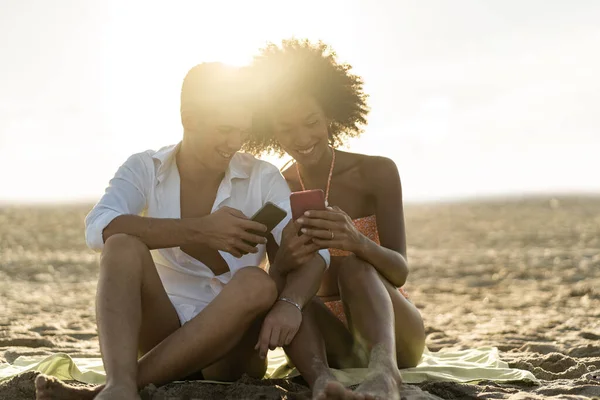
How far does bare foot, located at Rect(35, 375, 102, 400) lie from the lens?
9.22 ft

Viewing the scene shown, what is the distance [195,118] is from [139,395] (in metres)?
1.31

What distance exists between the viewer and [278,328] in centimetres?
311

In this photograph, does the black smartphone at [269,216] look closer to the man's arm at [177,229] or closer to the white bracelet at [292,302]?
the man's arm at [177,229]

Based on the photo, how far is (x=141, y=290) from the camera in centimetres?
310

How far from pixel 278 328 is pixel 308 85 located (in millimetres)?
1698

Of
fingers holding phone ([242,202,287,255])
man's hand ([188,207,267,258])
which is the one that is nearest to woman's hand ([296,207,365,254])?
fingers holding phone ([242,202,287,255])

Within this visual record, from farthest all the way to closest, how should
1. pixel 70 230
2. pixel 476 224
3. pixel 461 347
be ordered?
1. pixel 476 224
2. pixel 70 230
3. pixel 461 347

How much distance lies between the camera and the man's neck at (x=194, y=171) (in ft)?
12.0

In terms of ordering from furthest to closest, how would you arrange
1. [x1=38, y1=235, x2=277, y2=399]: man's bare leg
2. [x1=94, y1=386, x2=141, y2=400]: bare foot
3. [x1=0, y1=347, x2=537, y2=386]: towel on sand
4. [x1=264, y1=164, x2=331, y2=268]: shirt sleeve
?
[x1=0, y1=347, x2=537, y2=386]: towel on sand
[x1=264, y1=164, x2=331, y2=268]: shirt sleeve
[x1=38, y1=235, x2=277, y2=399]: man's bare leg
[x1=94, y1=386, x2=141, y2=400]: bare foot

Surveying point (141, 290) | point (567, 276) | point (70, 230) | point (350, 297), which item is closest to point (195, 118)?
point (141, 290)

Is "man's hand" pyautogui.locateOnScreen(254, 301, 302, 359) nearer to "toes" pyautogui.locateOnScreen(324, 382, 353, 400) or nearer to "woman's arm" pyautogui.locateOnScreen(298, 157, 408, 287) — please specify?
"woman's arm" pyautogui.locateOnScreen(298, 157, 408, 287)

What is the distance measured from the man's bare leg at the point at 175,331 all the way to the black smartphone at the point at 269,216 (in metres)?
0.24

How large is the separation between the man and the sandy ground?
20 centimetres

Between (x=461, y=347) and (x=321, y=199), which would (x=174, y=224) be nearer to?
(x=321, y=199)
